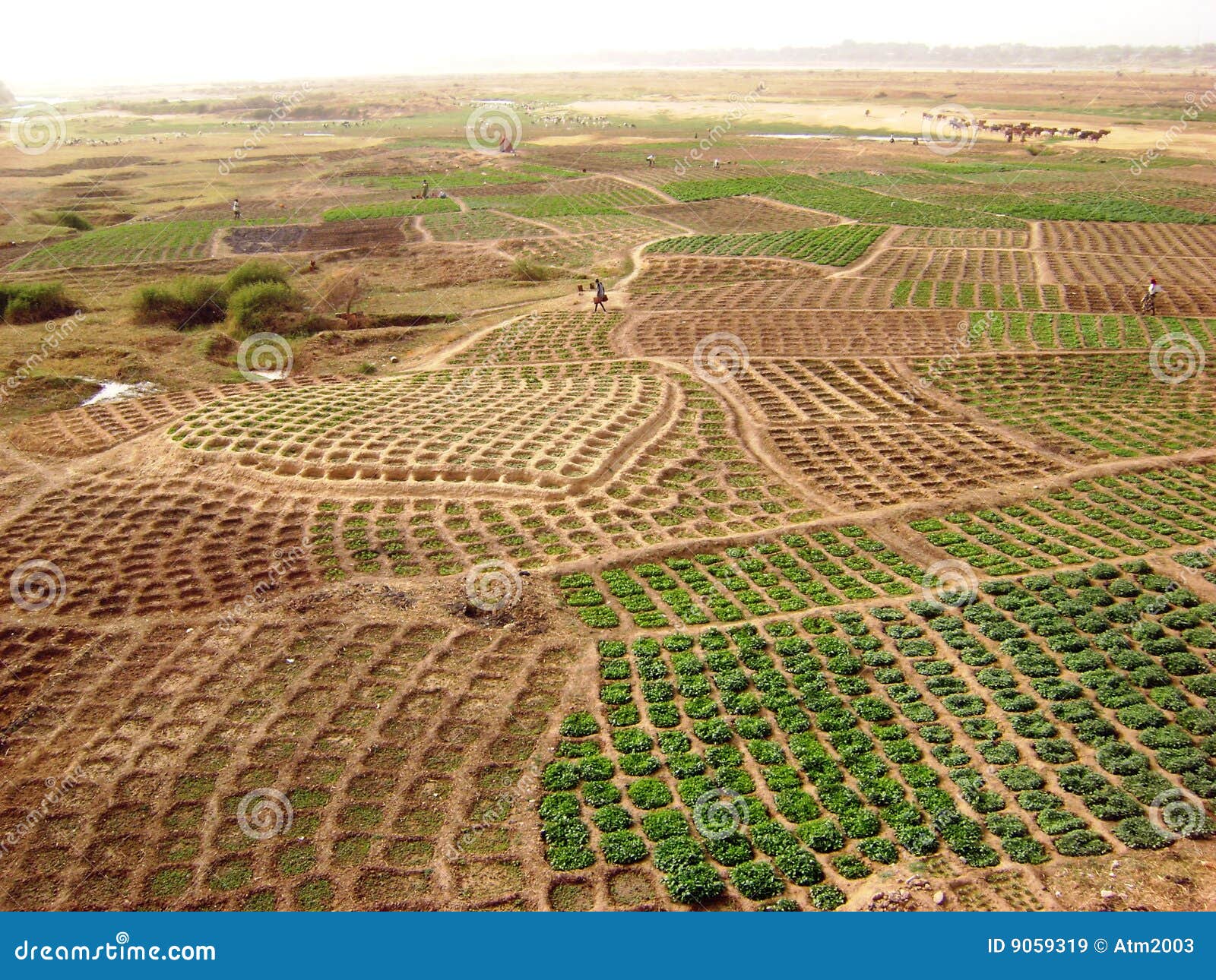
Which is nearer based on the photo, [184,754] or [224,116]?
[184,754]

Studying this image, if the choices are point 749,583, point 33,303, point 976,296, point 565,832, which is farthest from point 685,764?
point 33,303

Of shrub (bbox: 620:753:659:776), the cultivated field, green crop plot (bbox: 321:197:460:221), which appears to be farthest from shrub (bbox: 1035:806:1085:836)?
green crop plot (bbox: 321:197:460:221)

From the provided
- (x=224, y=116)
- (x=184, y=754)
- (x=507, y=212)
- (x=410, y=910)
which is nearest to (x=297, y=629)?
(x=184, y=754)

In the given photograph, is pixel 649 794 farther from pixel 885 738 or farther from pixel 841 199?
pixel 841 199

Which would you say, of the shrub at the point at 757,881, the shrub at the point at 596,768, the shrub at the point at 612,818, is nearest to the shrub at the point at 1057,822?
the shrub at the point at 757,881

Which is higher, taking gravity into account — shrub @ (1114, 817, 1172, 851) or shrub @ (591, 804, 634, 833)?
shrub @ (1114, 817, 1172, 851)

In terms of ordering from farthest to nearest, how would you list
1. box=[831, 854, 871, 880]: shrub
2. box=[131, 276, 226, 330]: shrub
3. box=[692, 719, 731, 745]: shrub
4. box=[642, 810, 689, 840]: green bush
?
box=[131, 276, 226, 330]: shrub
box=[692, 719, 731, 745]: shrub
box=[642, 810, 689, 840]: green bush
box=[831, 854, 871, 880]: shrub

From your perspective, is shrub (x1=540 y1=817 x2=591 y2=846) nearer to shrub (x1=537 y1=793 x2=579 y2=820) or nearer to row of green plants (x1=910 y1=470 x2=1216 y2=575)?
shrub (x1=537 y1=793 x2=579 y2=820)

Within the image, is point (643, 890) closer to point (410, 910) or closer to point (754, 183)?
point (410, 910)
